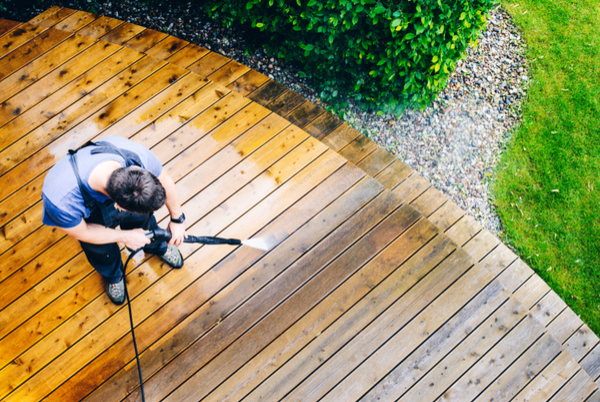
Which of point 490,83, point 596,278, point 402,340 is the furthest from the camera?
point 490,83

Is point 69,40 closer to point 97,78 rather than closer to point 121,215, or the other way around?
point 97,78

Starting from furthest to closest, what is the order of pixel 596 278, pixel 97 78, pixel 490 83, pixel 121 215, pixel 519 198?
pixel 490 83 < pixel 519 198 < pixel 596 278 < pixel 97 78 < pixel 121 215

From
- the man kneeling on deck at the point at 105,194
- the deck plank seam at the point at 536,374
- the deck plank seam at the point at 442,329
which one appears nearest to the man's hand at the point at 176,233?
the man kneeling on deck at the point at 105,194

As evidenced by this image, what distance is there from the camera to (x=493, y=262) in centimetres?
299

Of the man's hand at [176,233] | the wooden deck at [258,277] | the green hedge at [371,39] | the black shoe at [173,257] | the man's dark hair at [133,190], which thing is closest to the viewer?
the man's dark hair at [133,190]

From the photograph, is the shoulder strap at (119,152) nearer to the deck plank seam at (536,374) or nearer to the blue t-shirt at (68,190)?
the blue t-shirt at (68,190)

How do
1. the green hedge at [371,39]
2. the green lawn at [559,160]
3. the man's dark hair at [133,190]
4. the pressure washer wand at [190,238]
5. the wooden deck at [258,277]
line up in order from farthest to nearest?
the green lawn at [559,160] → the green hedge at [371,39] → the wooden deck at [258,277] → the pressure washer wand at [190,238] → the man's dark hair at [133,190]

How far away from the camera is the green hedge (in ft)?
9.09

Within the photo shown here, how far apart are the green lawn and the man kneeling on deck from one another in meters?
3.48

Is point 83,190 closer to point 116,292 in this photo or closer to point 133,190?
point 133,190

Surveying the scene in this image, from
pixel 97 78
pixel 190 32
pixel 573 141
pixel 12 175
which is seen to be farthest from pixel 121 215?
pixel 573 141

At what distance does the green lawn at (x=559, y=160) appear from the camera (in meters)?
3.61

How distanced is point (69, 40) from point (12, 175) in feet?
4.49

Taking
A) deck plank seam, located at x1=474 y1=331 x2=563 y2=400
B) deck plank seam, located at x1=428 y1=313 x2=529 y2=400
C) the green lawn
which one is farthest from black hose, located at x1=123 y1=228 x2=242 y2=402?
the green lawn
